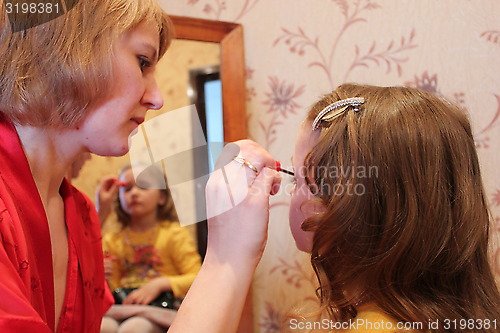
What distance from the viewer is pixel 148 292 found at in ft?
3.28

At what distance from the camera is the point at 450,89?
97 cm

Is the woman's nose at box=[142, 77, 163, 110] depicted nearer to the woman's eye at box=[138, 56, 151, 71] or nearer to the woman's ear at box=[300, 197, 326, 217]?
the woman's eye at box=[138, 56, 151, 71]

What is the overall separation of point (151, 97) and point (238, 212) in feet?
0.80

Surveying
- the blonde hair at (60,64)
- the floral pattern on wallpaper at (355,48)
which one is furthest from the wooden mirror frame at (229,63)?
the blonde hair at (60,64)

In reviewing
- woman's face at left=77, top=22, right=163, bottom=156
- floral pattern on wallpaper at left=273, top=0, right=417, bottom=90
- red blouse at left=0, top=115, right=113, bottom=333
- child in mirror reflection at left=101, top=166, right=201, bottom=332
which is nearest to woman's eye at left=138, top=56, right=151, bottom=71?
woman's face at left=77, top=22, right=163, bottom=156

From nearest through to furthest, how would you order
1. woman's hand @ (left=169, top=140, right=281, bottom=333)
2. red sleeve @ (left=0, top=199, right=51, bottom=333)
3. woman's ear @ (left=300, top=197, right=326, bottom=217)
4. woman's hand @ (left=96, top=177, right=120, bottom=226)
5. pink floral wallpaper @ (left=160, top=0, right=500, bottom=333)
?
red sleeve @ (left=0, top=199, right=51, bottom=333), woman's hand @ (left=169, top=140, right=281, bottom=333), woman's ear @ (left=300, top=197, right=326, bottom=217), pink floral wallpaper @ (left=160, top=0, right=500, bottom=333), woman's hand @ (left=96, top=177, right=120, bottom=226)

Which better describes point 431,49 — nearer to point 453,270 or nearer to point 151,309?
point 453,270

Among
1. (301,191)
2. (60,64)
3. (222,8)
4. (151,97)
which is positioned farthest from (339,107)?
(222,8)

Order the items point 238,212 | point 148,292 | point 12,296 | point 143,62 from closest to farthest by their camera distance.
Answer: point 12,296 → point 238,212 → point 143,62 → point 148,292

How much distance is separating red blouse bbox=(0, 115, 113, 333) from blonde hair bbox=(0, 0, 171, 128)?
5 cm

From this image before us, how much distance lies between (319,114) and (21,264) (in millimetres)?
460

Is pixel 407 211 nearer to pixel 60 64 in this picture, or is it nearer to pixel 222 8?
pixel 60 64

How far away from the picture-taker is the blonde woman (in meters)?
0.64

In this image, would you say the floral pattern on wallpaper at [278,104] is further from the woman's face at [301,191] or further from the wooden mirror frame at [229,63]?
the woman's face at [301,191]
